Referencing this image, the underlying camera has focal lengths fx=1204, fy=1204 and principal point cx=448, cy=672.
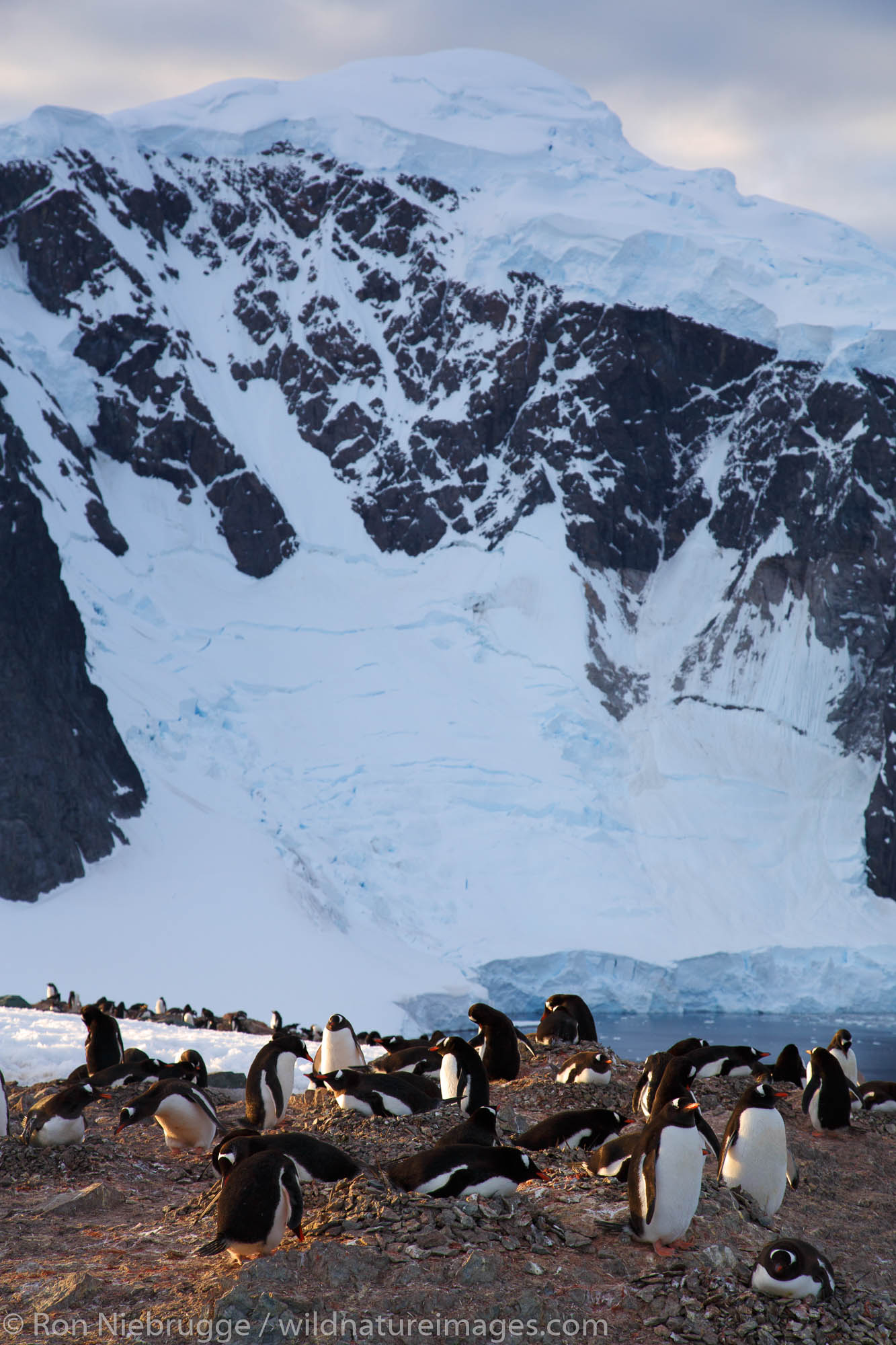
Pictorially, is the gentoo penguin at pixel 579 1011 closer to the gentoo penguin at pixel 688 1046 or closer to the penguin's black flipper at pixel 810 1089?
the gentoo penguin at pixel 688 1046

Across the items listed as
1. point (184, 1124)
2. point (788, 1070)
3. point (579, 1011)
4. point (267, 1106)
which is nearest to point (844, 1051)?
point (788, 1070)

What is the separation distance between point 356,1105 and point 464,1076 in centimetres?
129

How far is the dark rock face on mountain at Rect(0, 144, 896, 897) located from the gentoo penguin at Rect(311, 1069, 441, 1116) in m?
62.5

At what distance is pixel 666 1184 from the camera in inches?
302

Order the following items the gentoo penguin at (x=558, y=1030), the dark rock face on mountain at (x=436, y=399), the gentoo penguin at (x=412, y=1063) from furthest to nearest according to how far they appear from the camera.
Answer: the dark rock face on mountain at (x=436, y=399) → the gentoo penguin at (x=558, y=1030) → the gentoo penguin at (x=412, y=1063)

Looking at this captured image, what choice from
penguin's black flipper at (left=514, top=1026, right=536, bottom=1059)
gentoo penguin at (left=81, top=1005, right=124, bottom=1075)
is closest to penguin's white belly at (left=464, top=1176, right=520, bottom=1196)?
penguin's black flipper at (left=514, top=1026, right=536, bottom=1059)

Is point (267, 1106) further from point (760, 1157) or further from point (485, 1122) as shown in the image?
point (760, 1157)

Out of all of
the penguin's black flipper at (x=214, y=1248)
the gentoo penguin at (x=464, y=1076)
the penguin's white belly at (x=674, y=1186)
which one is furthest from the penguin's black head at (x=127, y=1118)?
the penguin's white belly at (x=674, y=1186)

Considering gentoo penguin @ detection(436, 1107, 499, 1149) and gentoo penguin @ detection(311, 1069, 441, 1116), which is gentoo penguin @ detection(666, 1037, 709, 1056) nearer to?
gentoo penguin @ detection(311, 1069, 441, 1116)

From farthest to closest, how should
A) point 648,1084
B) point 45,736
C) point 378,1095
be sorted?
point 45,736, point 648,1084, point 378,1095

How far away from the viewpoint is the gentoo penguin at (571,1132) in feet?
32.6

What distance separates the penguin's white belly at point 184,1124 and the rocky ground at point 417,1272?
121 cm

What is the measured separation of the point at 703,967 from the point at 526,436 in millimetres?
41274

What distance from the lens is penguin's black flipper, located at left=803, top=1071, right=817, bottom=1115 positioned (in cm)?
1285
